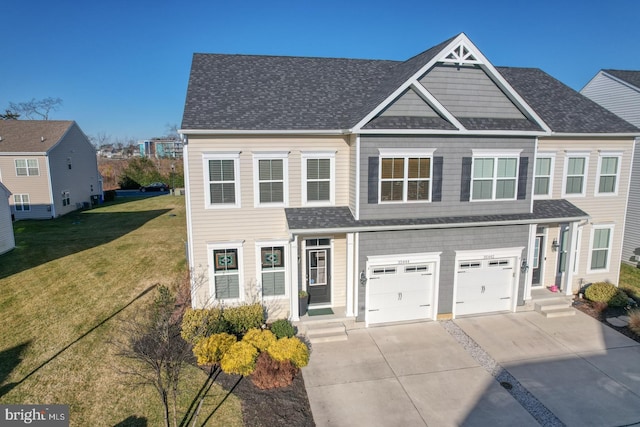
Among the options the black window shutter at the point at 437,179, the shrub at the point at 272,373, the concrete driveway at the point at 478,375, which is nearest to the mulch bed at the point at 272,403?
the shrub at the point at 272,373

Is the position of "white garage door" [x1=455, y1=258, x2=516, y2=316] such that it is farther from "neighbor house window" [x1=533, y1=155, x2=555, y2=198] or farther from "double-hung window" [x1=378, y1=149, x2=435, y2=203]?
"neighbor house window" [x1=533, y1=155, x2=555, y2=198]

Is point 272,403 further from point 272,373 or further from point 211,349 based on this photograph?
point 211,349

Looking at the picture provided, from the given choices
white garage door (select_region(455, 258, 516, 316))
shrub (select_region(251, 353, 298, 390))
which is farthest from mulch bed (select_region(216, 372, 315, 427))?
white garage door (select_region(455, 258, 516, 316))

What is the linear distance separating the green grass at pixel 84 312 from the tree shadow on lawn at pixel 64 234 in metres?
0.07

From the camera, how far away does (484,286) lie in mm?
14383

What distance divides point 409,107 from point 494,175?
4.09 metres

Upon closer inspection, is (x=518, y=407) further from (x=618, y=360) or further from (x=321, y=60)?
(x=321, y=60)

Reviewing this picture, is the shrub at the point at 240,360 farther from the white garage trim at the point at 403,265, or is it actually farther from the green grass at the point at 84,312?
the white garage trim at the point at 403,265

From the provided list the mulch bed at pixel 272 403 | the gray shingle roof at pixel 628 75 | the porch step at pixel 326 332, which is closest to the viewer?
the mulch bed at pixel 272 403

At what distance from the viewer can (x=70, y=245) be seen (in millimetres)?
22438

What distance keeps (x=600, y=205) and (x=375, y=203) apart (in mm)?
10784

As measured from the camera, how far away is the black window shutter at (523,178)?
14.0 m

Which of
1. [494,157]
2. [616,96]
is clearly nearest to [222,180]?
[494,157]

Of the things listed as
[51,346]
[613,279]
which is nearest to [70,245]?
[51,346]
